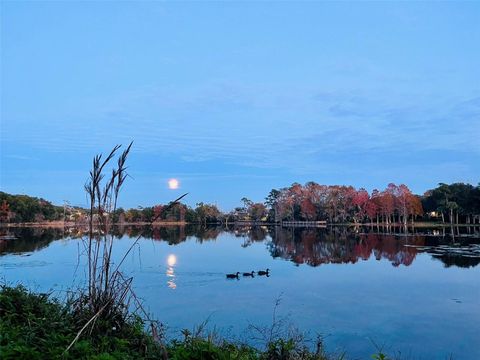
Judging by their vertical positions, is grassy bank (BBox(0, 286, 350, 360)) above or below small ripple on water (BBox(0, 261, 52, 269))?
above

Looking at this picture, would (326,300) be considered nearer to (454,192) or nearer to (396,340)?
(396,340)

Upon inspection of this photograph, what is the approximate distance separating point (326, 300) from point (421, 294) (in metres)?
3.31

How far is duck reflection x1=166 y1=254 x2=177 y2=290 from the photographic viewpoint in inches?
576

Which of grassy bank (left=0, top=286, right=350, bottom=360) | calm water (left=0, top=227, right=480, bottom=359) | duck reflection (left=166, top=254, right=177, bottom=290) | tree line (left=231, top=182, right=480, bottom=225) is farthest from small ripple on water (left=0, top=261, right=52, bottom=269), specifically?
tree line (left=231, top=182, right=480, bottom=225)

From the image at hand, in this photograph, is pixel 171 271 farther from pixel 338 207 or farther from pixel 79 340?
pixel 338 207

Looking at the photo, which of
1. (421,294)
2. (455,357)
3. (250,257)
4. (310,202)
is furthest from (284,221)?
(455,357)

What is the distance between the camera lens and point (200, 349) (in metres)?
3.09

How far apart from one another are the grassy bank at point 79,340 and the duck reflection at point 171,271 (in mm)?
10378

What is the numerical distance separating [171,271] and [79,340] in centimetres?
1544

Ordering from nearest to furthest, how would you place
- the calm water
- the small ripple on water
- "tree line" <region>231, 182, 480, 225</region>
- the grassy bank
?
the grassy bank < the calm water < the small ripple on water < "tree line" <region>231, 182, 480, 225</region>

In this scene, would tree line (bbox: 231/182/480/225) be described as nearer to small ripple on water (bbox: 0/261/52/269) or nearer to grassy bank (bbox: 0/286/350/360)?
small ripple on water (bbox: 0/261/52/269)

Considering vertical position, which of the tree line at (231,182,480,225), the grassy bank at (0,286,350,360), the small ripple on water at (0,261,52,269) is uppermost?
the tree line at (231,182,480,225)

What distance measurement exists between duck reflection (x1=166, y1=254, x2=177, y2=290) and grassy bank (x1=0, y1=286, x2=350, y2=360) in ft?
34.0

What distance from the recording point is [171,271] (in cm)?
1830
